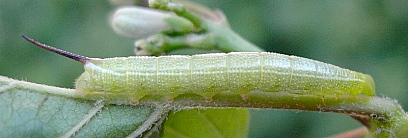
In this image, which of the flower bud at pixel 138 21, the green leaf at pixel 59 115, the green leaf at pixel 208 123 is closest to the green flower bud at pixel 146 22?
the flower bud at pixel 138 21

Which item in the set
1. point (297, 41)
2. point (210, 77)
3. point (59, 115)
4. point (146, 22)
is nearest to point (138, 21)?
point (146, 22)

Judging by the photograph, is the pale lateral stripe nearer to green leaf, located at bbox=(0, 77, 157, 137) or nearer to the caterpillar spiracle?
green leaf, located at bbox=(0, 77, 157, 137)

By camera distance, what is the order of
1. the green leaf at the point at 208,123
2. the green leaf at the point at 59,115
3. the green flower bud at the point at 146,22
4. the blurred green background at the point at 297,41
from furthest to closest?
the blurred green background at the point at 297,41 → the green flower bud at the point at 146,22 → the green leaf at the point at 208,123 → the green leaf at the point at 59,115

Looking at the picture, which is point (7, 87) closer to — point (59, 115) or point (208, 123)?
point (59, 115)

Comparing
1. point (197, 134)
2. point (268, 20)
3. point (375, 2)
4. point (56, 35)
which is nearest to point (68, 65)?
point (56, 35)

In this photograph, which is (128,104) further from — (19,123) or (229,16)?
(229,16)

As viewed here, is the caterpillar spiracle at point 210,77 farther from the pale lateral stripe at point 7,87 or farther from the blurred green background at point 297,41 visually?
the blurred green background at point 297,41
